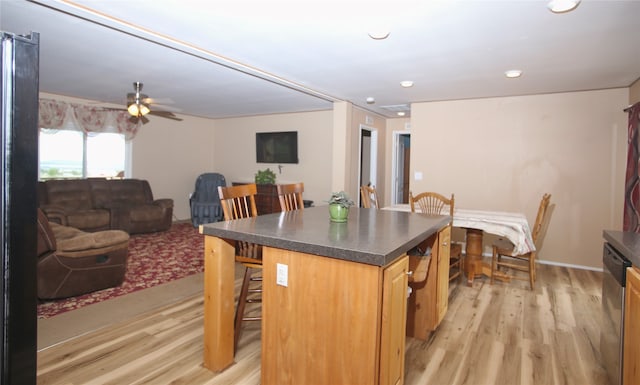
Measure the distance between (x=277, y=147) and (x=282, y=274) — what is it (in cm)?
572

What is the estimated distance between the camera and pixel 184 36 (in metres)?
3.00

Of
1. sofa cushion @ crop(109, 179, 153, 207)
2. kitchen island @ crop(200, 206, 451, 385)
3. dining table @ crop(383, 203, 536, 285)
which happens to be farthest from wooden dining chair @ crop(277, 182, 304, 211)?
sofa cushion @ crop(109, 179, 153, 207)

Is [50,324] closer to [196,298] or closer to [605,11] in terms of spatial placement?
[196,298]

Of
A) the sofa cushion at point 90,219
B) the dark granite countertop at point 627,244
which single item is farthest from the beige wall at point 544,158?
the sofa cushion at point 90,219

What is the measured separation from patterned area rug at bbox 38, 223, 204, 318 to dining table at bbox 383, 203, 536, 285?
9.60ft

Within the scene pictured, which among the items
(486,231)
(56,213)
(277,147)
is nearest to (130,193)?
(56,213)

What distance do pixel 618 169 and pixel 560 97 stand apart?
1093mm

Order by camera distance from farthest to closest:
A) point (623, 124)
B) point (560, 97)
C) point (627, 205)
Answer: point (560, 97) → point (623, 124) → point (627, 205)

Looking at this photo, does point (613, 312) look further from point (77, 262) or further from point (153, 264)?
point (153, 264)

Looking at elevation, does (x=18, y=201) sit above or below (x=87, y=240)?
above

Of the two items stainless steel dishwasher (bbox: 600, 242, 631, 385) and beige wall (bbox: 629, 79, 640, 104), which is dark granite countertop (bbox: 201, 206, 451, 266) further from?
beige wall (bbox: 629, 79, 640, 104)

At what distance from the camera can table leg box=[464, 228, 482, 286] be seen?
3866mm

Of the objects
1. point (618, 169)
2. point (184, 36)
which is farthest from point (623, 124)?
point (184, 36)

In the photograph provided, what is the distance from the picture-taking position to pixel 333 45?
10.2 ft
